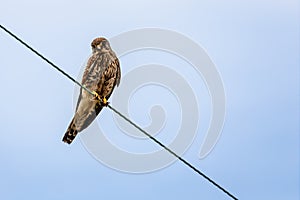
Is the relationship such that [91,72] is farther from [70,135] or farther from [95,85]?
[70,135]

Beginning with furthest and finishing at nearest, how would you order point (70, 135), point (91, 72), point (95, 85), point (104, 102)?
point (91, 72)
point (95, 85)
point (104, 102)
point (70, 135)

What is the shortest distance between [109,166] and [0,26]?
4674mm

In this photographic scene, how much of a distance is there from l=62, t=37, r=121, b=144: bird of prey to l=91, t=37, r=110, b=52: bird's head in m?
0.04

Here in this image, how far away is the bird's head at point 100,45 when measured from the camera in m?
12.8

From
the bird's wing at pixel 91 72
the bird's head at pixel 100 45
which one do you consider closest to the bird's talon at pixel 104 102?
the bird's wing at pixel 91 72

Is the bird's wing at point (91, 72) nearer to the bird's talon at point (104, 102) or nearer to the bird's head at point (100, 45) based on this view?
the bird's head at point (100, 45)

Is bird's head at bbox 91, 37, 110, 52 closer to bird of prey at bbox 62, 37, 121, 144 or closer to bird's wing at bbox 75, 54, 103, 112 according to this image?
bird of prey at bbox 62, 37, 121, 144

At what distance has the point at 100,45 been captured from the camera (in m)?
12.9

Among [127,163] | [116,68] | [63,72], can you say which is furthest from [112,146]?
[63,72]

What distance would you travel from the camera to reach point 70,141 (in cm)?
1174

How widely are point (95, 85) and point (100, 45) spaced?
0.95 metres

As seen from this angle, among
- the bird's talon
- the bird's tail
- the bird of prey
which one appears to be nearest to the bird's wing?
the bird of prey

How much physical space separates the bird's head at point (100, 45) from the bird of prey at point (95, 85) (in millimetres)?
38

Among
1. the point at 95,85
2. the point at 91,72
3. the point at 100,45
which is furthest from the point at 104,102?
the point at 100,45
